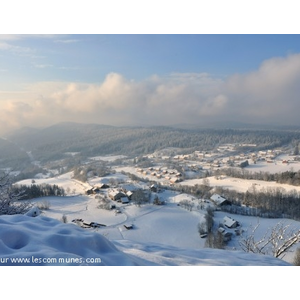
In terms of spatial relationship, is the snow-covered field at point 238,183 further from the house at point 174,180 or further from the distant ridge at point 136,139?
the distant ridge at point 136,139

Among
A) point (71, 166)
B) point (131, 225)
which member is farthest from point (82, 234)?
point (71, 166)

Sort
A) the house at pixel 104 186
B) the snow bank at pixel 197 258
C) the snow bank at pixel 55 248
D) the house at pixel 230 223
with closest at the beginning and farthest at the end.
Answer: the snow bank at pixel 55 248 → the snow bank at pixel 197 258 → the house at pixel 230 223 → the house at pixel 104 186

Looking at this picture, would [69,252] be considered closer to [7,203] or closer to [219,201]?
[7,203]

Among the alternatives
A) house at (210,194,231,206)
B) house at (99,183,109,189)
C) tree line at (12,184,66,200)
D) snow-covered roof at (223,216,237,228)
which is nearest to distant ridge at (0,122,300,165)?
tree line at (12,184,66,200)

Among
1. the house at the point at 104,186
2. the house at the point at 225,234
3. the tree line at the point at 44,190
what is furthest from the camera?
the house at the point at 104,186

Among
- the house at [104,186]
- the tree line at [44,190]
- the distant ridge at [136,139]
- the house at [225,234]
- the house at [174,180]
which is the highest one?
the distant ridge at [136,139]

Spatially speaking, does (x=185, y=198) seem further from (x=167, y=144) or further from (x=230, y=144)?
(x=230, y=144)

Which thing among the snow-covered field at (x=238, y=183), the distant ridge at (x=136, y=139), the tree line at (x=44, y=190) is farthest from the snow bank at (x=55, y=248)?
the snow-covered field at (x=238, y=183)
